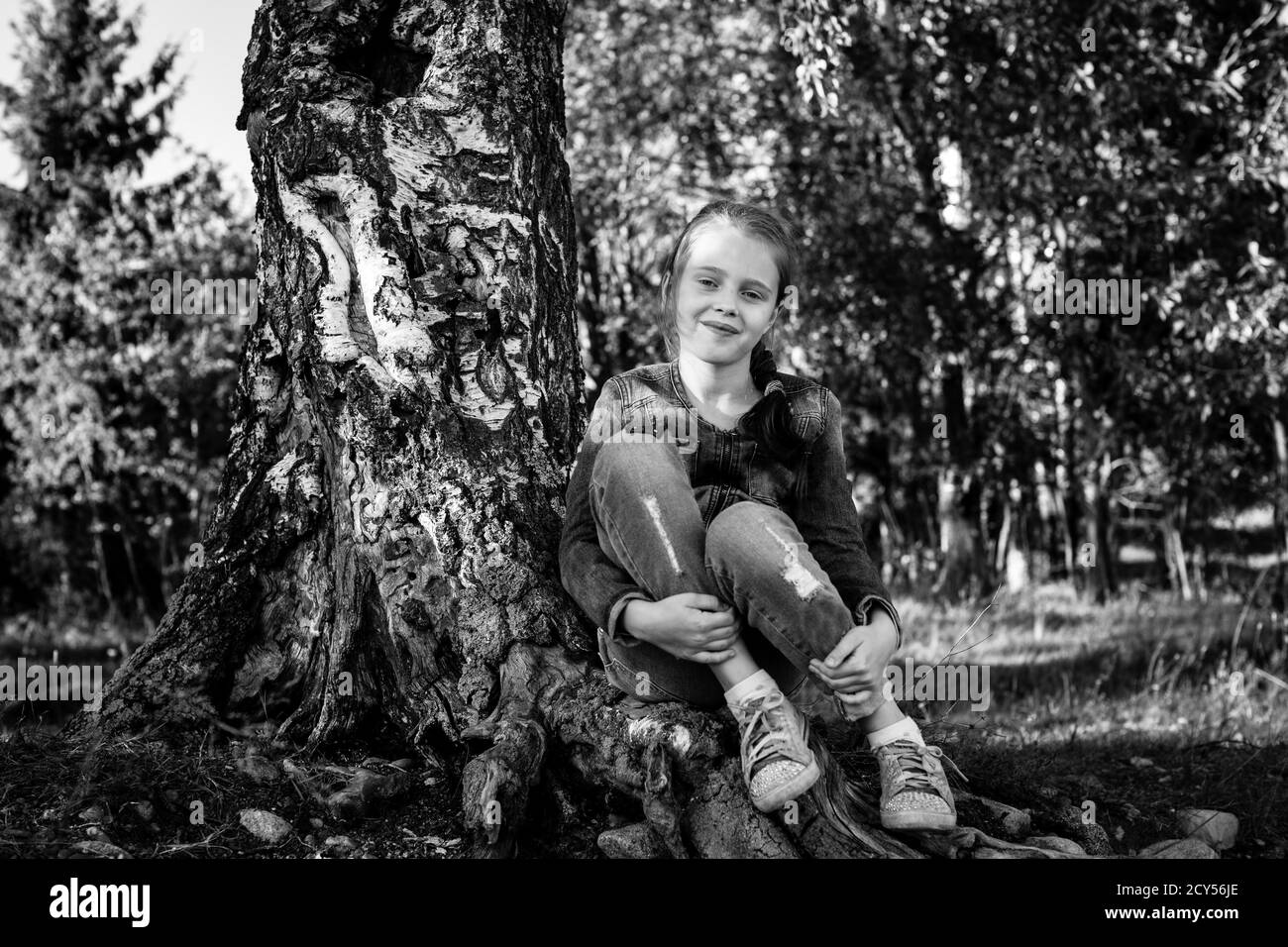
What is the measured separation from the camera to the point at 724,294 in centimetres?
284

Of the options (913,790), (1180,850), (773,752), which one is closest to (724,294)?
(773,752)

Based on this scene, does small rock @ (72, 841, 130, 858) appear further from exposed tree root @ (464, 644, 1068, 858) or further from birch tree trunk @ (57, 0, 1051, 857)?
exposed tree root @ (464, 644, 1068, 858)

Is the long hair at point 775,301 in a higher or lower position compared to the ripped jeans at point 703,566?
higher

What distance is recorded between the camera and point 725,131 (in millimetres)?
9875

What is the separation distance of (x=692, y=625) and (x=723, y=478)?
490 mm

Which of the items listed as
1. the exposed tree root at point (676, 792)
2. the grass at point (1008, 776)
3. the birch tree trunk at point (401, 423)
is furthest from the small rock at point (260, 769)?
the exposed tree root at point (676, 792)

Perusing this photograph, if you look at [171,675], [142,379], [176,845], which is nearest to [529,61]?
[171,675]

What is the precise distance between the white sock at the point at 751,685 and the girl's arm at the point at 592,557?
28 cm

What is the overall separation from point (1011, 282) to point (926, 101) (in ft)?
4.75

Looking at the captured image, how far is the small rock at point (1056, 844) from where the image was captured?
2.71 m

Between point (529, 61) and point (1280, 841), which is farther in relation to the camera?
point (529, 61)

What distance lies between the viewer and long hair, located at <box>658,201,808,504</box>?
9.31 ft

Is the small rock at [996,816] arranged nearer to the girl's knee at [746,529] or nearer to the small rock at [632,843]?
the small rock at [632,843]

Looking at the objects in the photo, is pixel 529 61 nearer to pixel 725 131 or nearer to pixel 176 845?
pixel 176 845
